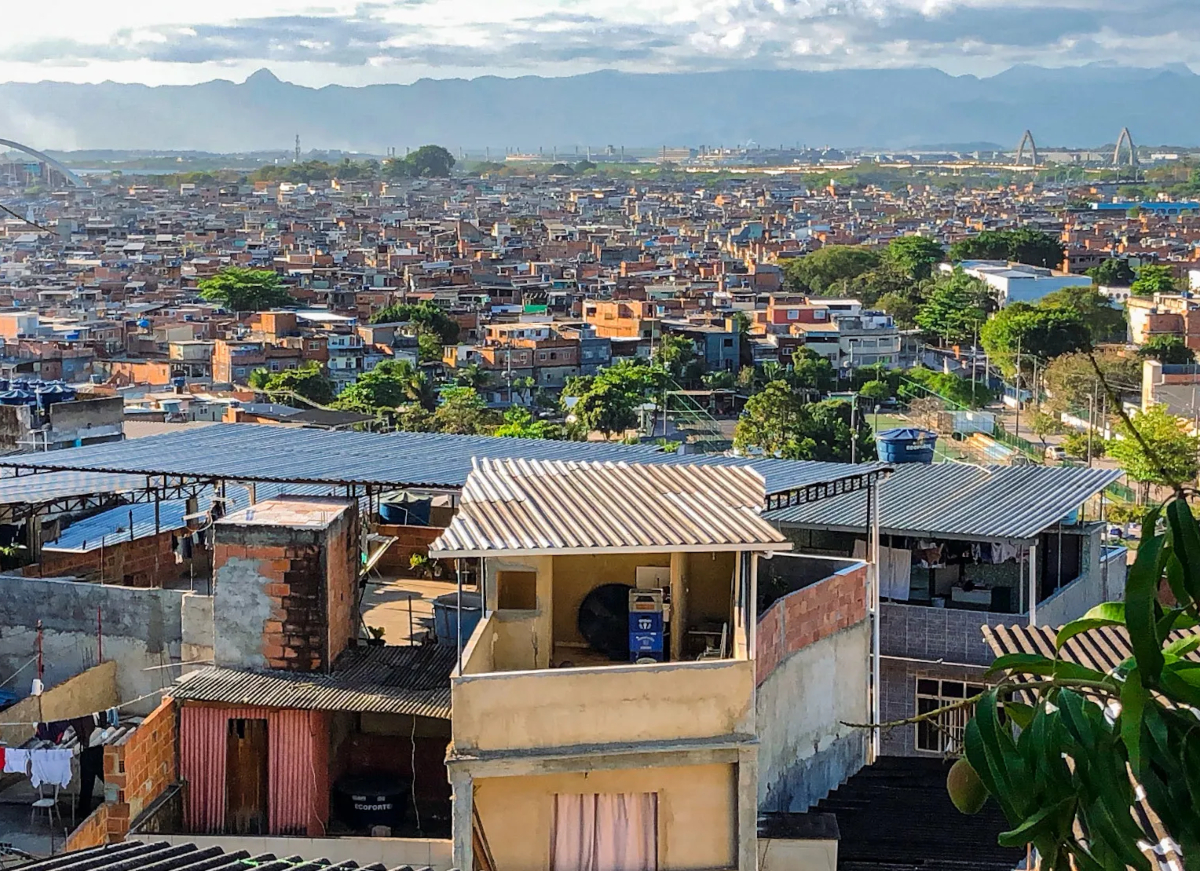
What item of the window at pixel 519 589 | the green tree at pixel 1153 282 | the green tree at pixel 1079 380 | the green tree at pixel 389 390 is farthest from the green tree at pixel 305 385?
the green tree at pixel 1153 282

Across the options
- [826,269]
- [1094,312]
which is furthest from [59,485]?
[826,269]

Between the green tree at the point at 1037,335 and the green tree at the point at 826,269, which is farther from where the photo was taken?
the green tree at the point at 826,269

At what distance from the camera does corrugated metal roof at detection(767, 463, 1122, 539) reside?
28.7 feet

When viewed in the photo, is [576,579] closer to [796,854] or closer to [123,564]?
[796,854]

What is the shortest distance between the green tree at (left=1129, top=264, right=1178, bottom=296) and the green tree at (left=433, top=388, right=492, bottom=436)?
90.1ft

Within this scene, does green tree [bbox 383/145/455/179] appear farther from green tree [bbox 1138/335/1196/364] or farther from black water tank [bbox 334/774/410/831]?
black water tank [bbox 334/774/410/831]

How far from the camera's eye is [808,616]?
670cm

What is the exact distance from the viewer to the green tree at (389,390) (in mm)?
30375

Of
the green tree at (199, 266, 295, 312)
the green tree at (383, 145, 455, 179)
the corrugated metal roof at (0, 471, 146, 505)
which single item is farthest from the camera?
the green tree at (383, 145, 455, 179)

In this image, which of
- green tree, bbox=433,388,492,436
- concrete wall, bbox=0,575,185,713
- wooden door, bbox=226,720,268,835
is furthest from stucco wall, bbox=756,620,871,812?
green tree, bbox=433,388,492,436

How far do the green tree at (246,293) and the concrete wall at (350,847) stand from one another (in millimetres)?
43143

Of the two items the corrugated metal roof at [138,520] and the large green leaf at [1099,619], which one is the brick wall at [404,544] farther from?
the large green leaf at [1099,619]

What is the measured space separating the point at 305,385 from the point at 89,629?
24.3 m

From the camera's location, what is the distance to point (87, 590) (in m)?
7.36
